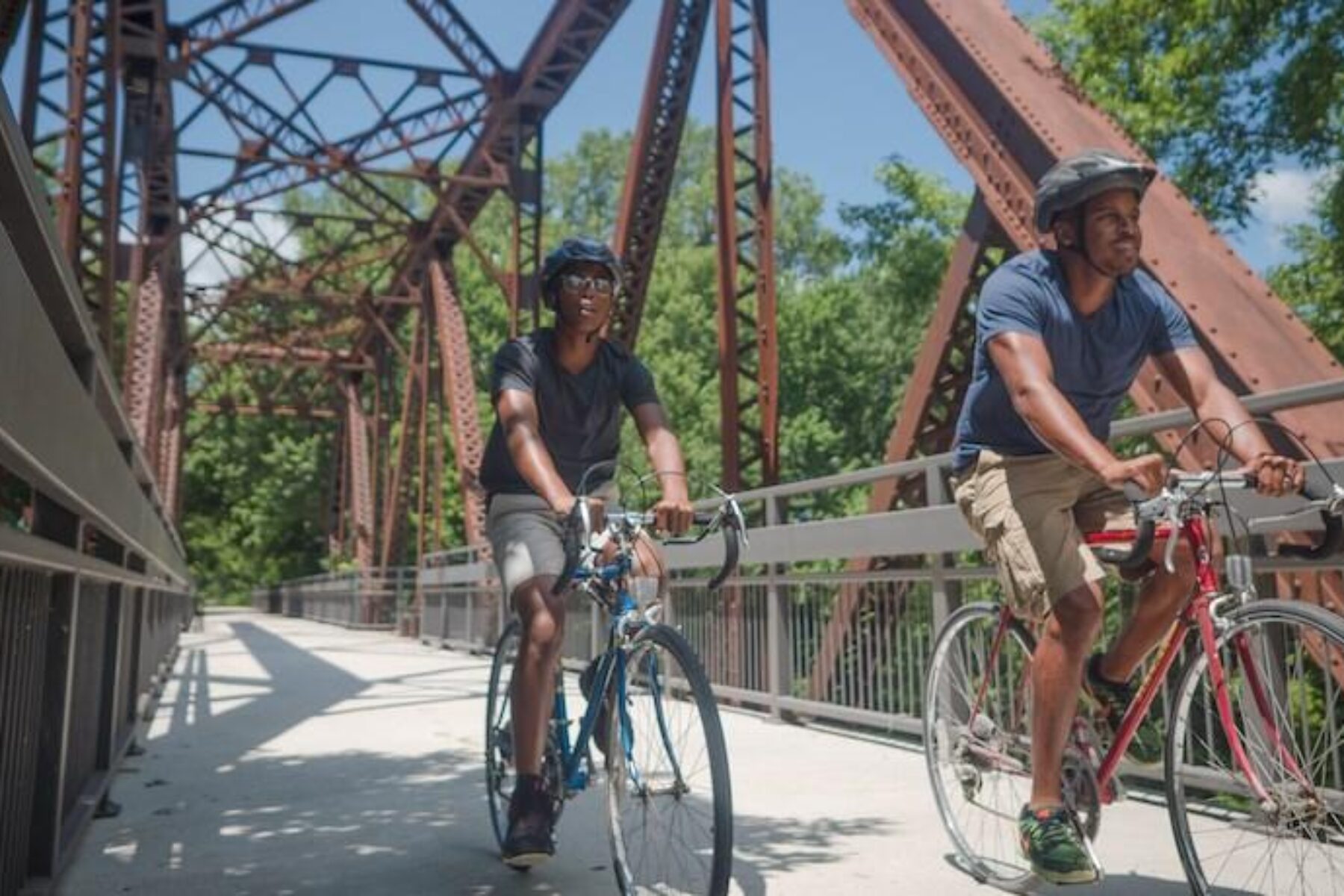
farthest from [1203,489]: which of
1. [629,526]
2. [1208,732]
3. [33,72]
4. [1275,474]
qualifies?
[33,72]

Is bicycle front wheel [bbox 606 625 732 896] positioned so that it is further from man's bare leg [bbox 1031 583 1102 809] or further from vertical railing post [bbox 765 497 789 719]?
vertical railing post [bbox 765 497 789 719]

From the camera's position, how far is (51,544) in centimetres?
289

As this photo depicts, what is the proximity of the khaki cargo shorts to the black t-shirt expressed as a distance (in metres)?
1.02

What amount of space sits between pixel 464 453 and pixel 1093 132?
491 inches

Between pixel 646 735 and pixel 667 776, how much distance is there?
12 cm

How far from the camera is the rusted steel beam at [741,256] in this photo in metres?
9.45

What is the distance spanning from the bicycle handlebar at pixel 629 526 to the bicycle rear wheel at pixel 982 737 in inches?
34.0

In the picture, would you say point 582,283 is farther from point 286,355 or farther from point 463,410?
point 286,355

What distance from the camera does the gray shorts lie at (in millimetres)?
3312

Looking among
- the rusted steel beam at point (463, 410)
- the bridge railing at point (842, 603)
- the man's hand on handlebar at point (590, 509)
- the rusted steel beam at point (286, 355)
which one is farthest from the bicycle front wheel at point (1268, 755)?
the rusted steel beam at point (286, 355)

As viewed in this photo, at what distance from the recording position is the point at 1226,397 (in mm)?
2924

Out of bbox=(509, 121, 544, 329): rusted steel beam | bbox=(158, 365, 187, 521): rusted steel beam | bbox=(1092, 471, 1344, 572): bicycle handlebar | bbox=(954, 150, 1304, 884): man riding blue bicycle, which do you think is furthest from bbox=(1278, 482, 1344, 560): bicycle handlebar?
bbox=(158, 365, 187, 521): rusted steel beam

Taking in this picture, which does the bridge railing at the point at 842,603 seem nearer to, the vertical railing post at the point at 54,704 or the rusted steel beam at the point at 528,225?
the vertical railing post at the point at 54,704

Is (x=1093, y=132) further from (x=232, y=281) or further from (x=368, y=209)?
(x=232, y=281)
